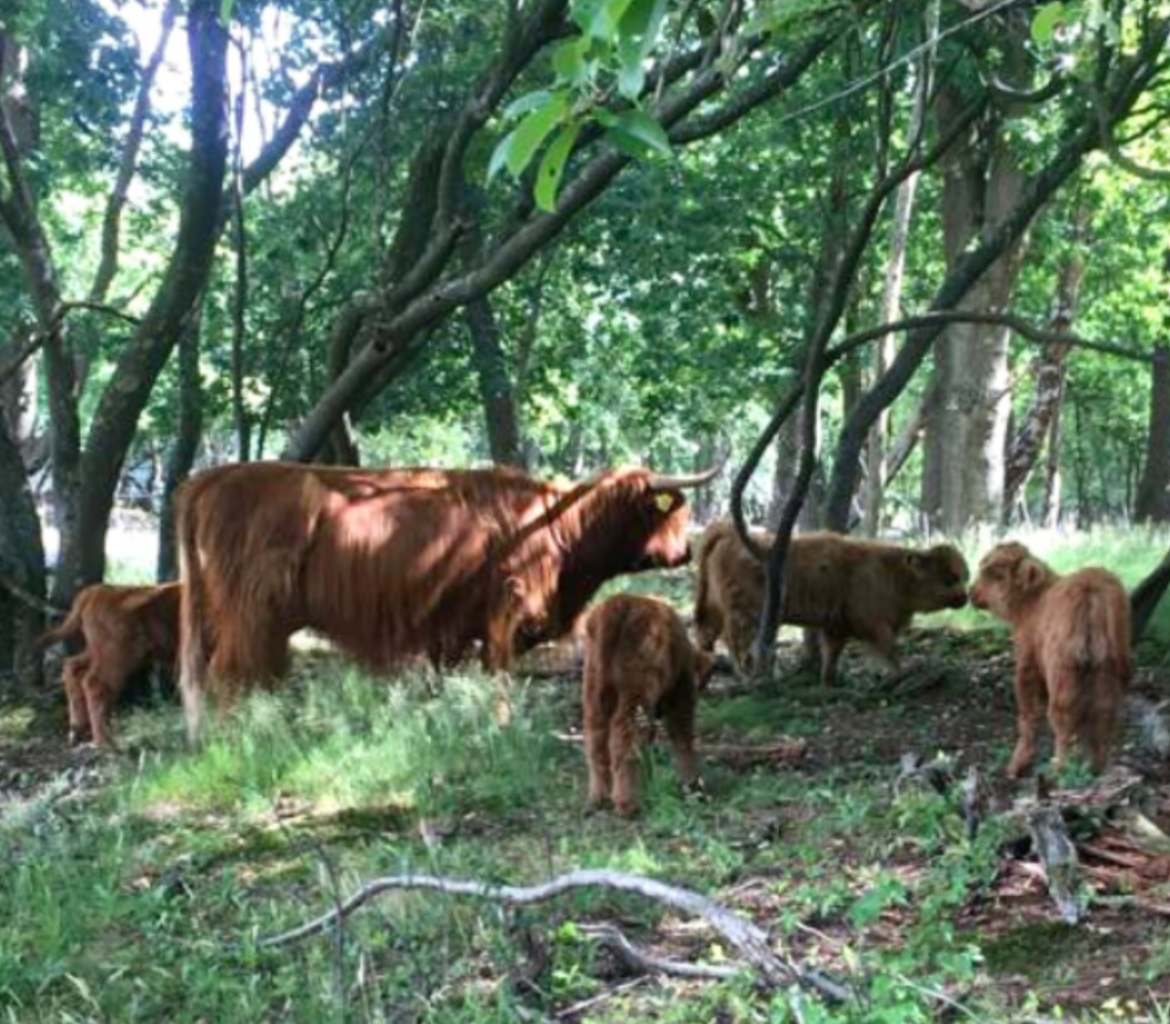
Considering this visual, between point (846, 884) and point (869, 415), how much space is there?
18.8 ft

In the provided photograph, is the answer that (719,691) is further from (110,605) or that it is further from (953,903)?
(953,903)

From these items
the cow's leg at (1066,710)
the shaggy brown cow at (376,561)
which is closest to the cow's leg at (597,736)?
the cow's leg at (1066,710)

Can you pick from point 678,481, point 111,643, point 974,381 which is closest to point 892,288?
point 974,381

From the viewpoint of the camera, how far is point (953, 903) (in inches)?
186

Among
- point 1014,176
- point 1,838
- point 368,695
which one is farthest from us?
point 1014,176

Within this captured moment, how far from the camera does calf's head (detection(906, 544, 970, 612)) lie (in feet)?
35.8

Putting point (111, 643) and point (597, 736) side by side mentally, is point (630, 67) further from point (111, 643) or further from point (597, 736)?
point (111, 643)

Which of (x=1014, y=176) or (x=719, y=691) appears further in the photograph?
(x=1014, y=176)

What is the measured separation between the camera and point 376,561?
9648 millimetres

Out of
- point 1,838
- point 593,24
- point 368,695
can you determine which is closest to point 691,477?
point 368,695

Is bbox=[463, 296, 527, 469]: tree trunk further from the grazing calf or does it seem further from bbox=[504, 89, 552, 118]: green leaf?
bbox=[504, 89, 552, 118]: green leaf

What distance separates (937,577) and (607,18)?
363 inches

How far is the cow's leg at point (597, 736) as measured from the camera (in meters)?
6.86

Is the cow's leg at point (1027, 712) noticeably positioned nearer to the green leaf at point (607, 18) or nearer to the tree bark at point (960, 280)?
the tree bark at point (960, 280)
